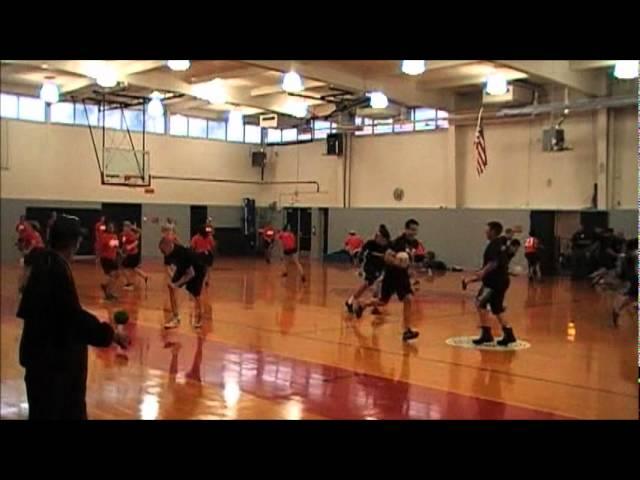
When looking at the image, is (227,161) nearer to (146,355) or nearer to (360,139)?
(146,355)

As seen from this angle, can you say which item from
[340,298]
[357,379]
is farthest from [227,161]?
[357,379]

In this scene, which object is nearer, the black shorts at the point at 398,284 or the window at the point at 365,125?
the black shorts at the point at 398,284

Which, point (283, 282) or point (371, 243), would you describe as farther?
point (283, 282)

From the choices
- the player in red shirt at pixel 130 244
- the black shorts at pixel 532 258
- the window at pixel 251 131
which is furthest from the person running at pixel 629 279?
the window at pixel 251 131

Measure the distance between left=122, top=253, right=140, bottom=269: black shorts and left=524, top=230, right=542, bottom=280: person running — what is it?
1059 centimetres

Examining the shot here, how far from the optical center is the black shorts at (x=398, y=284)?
33.3 ft

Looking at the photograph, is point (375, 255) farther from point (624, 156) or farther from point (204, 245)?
point (624, 156)

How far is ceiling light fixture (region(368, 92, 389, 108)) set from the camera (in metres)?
21.4

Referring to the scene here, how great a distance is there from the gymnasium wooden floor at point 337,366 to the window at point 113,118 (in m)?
6.46

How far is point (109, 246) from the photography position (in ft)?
44.0

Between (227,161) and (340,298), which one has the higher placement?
(227,161)

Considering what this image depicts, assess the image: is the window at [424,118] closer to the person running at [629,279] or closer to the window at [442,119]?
the window at [442,119]
